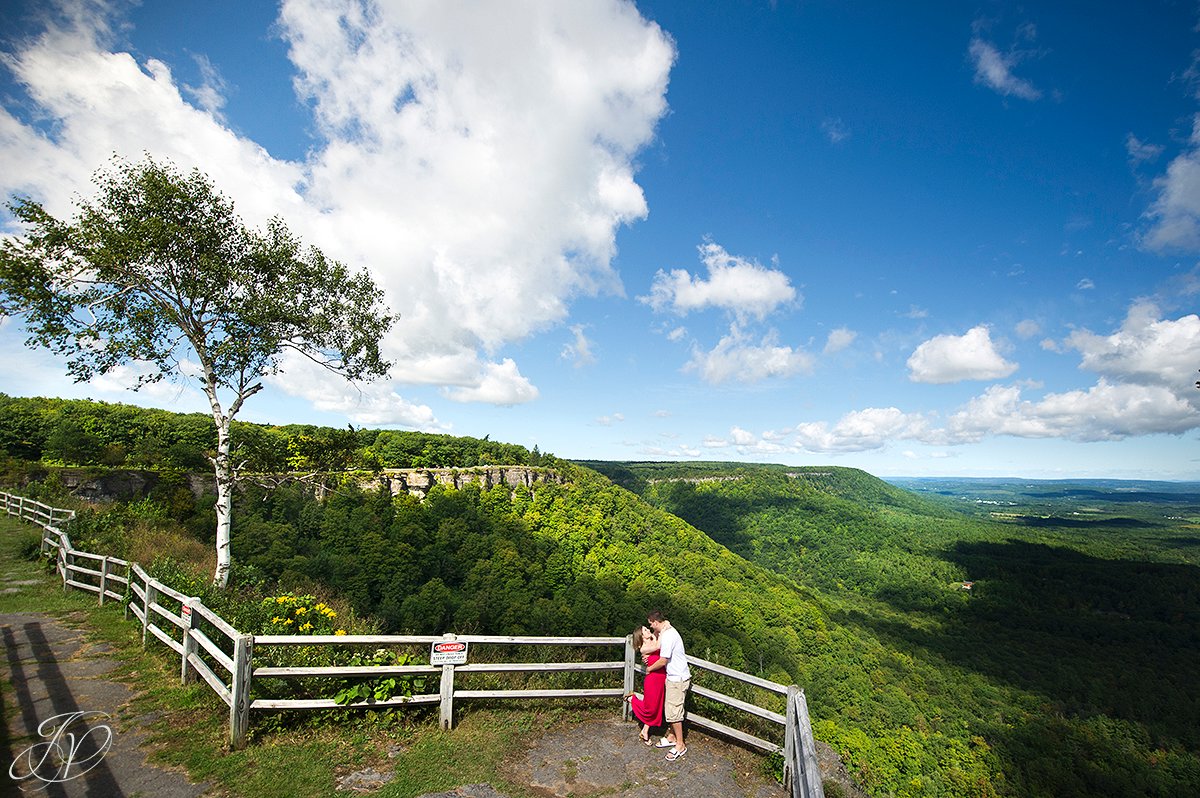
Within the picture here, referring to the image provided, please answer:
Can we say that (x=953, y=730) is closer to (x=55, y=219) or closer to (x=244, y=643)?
(x=244, y=643)

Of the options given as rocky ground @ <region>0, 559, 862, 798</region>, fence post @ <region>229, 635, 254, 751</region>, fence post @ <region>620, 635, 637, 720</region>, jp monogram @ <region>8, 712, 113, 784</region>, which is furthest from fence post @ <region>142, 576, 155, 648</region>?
fence post @ <region>620, 635, 637, 720</region>

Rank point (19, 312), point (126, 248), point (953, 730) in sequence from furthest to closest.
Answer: point (953, 730) → point (126, 248) → point (19, 312)

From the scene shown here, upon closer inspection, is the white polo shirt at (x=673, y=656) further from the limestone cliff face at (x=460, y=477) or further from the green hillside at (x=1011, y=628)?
the limestone cliff face at (x=460, y=477)

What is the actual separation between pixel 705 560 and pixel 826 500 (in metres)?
109

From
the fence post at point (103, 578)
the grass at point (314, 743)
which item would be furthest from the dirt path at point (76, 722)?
the fence post at point (103, 578)

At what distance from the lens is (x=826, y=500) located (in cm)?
15050

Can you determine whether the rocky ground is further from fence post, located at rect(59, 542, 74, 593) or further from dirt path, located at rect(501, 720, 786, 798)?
fence post, located at rect(59, 542, 74, 593)

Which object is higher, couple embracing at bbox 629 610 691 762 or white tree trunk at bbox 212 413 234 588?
white tree trunk at bbox 212 413 234 588

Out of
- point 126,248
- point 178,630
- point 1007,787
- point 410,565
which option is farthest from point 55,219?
point 1007,787

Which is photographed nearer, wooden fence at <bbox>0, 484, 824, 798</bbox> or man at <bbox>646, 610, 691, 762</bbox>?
wooden fence at <bbox>0, 484, 824, 798</bbox>

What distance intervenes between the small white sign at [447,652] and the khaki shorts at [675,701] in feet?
9.95

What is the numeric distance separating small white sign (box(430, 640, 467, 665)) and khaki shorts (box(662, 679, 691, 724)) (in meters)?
3.03

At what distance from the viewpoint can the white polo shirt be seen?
6.72m

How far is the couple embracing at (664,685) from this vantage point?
6699 mm
